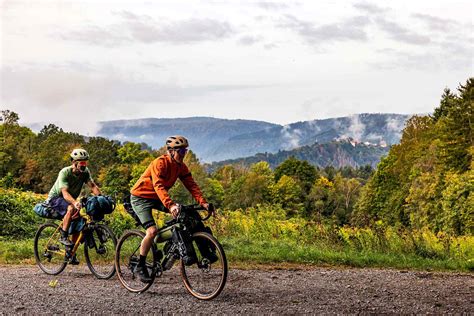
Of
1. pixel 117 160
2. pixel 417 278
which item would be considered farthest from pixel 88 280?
pixel 117 160

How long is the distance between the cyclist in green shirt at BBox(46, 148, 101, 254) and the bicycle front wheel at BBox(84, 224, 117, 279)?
35cm

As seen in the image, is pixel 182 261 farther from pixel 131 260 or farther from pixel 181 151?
pixel 181 151

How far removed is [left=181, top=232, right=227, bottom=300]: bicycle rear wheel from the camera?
8.20 meters

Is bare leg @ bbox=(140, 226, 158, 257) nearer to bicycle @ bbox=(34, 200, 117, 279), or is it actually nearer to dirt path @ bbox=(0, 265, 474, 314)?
dirt path @ bbox=(0, 265, 474, 314)

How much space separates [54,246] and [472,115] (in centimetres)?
6590

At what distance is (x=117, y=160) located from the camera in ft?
356

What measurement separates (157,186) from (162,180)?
11 centimetres

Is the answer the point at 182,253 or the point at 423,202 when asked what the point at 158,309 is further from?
the point at 423,202

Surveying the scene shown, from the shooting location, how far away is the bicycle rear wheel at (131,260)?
352 inches

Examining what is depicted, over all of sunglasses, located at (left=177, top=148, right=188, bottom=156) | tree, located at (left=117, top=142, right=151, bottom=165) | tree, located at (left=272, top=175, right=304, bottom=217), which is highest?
tree, located at (left=117, top=142, right=151, bottom=165)

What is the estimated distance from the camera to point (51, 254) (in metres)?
11.0

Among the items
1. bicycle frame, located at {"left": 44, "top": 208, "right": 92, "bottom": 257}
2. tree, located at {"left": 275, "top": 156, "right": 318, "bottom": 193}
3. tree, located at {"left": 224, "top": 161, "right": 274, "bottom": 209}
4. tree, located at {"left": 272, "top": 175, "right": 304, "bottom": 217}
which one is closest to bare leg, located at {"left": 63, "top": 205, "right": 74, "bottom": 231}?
bicycle frame, located at {"left": 44, "top": 208, "right": 92, "bottom": 257}

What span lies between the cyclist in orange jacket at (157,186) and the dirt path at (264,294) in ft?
2.61

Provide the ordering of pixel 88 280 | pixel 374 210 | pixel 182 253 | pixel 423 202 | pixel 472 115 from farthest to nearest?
pixel 374 210 → pixel 472 115 → pixel 423 202 → pixel 88 280 → pixel 182 253
